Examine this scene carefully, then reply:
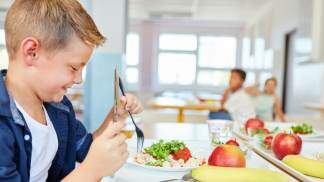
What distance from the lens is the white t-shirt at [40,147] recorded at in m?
0.84

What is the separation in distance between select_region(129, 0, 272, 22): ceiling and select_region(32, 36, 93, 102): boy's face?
636 centimetres

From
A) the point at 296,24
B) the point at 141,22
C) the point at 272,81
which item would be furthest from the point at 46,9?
the point at 141,22

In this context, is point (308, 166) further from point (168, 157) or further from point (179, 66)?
point (179, 66)

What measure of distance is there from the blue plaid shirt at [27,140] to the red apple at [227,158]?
15.6 inches

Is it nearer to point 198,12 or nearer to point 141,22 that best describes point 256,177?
point 198,12

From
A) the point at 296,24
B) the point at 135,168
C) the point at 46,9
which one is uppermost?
the point at 296,24

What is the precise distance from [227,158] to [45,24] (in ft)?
1.54

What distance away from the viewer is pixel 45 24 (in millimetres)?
748

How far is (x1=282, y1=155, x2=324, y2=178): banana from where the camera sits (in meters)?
0.81

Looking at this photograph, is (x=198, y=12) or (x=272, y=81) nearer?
(x=272, y=81)

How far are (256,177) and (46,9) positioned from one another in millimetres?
524

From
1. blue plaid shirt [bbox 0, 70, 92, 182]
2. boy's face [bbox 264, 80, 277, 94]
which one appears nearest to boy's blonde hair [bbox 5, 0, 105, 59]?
blue plaid shirt [bbox 0, 70, 92, 182]

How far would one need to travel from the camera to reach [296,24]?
5.47m

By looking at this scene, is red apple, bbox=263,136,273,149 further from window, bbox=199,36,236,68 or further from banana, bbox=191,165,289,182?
window, bbox=199,36,236,68
